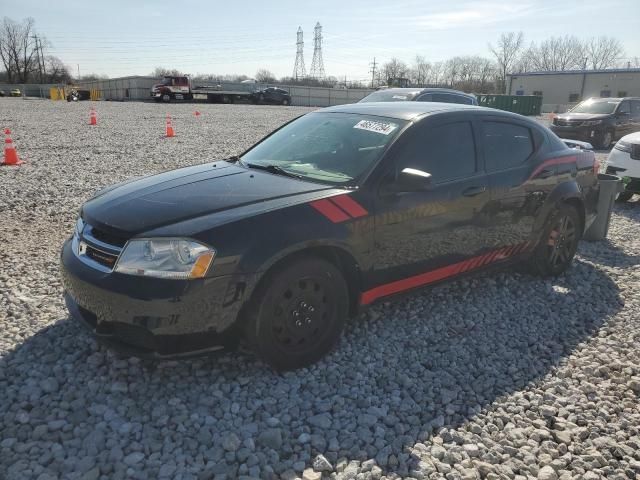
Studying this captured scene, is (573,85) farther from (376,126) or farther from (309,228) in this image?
(309,228)

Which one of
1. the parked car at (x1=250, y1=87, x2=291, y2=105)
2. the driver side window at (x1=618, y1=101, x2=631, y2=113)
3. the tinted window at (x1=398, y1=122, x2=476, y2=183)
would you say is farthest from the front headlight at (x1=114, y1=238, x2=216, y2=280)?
the parked car at (x1=250, y1=87, x2=291, y2=105)

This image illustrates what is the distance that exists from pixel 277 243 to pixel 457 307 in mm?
2024

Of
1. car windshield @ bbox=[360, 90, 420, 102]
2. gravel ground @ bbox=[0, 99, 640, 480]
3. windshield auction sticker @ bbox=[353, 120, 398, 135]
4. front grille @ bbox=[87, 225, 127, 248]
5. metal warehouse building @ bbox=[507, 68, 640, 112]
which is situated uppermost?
metal warehouse building @ bbox=[507, 68, 640, 112]

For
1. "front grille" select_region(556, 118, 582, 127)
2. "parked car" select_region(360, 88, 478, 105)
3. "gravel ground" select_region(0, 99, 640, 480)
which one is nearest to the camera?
"gravel ground" select_region(0, 99, 640, 480)

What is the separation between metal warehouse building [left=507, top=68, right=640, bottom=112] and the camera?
4750 cm

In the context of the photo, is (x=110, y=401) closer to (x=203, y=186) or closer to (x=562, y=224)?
(x=203, y=186)

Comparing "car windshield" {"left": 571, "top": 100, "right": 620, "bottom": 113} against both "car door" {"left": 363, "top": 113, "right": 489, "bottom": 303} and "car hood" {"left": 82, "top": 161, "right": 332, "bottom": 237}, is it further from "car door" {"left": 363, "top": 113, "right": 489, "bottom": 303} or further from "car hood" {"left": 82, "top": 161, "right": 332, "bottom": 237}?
"car hood" {"left": 82, "top": 161, "right": 332, "bottom": 237}

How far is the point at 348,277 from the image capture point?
3.39m

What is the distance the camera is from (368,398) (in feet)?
9.87

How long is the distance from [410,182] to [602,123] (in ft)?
51.0

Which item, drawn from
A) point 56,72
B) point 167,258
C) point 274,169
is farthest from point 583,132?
point 56,72

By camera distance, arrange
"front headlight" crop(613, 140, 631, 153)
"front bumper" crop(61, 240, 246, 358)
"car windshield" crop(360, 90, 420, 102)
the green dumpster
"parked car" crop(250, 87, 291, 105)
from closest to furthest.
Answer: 1. "front bumper" crop(61, 240, 246, 358)
2. "front headlight" crop(613, 140, 631, 153)
3. "car windshield" crop(360, 90, 420, 102)
4. the green dumpster
5. "parked car" crop(250, 87, 291, 105)

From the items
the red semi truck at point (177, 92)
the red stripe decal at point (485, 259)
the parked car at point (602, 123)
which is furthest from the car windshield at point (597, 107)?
the red semi truck at point (177, 92)

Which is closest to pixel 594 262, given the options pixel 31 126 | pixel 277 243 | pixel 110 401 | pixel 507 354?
pixel 507 354
